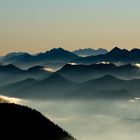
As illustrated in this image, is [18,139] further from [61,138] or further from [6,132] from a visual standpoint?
[61,138]

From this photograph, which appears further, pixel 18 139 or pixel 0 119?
pixel 0 119

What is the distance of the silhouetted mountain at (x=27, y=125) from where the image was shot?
5406 cm

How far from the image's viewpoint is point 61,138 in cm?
5550

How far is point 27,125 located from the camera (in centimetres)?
5675

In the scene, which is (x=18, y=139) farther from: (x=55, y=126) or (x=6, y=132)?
(x=55, y=126)

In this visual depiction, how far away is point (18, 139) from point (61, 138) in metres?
5.29

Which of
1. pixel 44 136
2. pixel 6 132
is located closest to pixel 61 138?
pixel 44 136

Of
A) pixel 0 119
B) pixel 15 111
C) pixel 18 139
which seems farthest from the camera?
pixel 15 111

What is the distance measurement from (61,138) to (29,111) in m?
7.53

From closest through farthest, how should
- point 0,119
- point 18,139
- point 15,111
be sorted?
point 18,139, point 0,119, point 15,111

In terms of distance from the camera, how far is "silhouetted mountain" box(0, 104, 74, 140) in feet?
177

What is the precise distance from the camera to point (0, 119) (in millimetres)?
56281

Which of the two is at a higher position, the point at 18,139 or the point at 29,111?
the point at 29,111

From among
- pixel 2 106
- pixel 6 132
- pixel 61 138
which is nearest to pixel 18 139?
pixel 6 132
